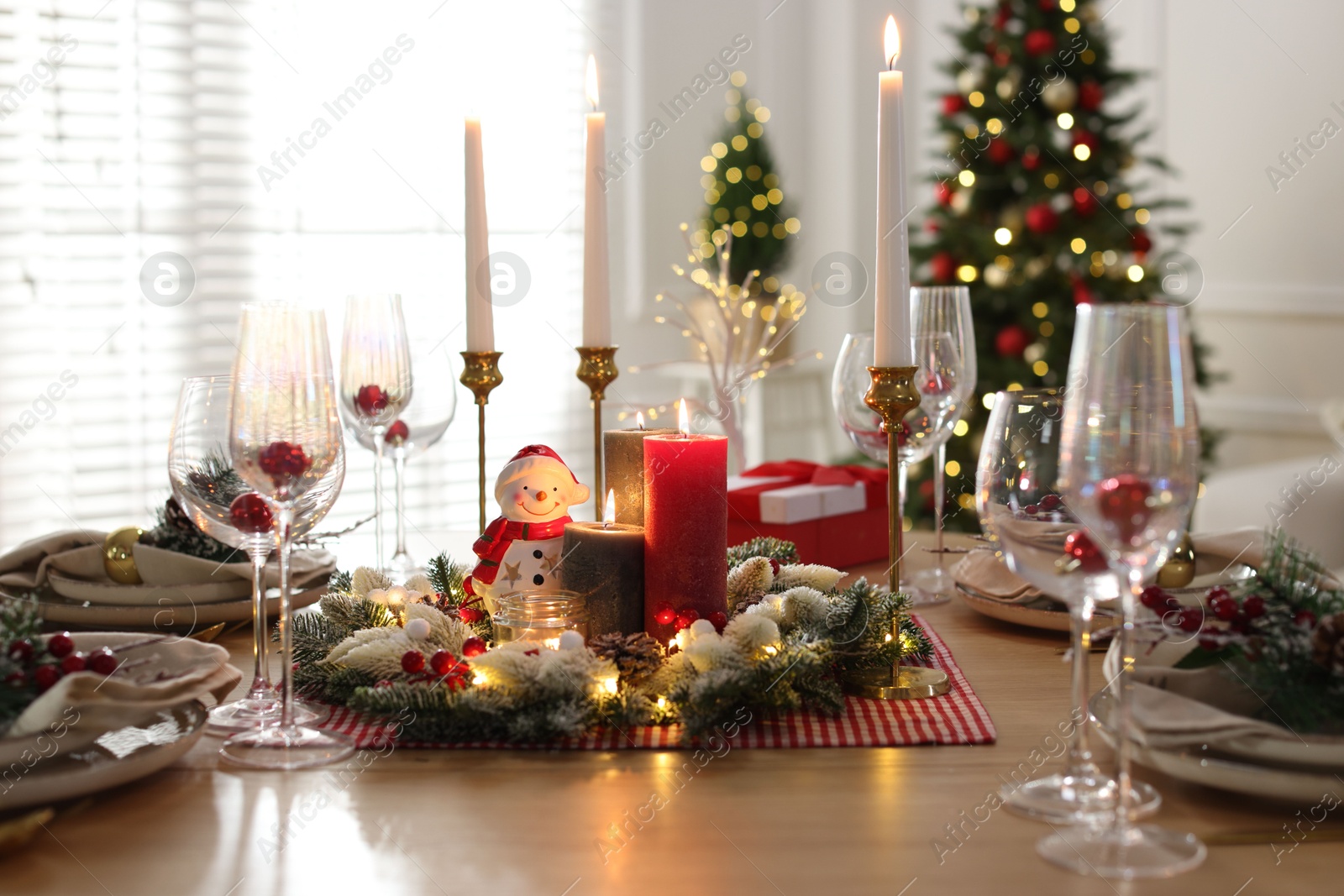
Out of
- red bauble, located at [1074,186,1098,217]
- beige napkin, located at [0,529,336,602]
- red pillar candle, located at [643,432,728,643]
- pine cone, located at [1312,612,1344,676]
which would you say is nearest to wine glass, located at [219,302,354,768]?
red pillar candle, located at [643,432,728,643]

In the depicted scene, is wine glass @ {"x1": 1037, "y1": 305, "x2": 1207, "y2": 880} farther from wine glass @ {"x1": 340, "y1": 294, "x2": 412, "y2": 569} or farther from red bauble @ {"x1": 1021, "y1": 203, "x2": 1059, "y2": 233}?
red bauble @ {"x1": 1021, "y1": 203, "x2": 1059, "y2": 233}

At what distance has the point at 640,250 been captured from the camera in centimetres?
446

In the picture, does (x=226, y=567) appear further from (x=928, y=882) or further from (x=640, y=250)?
(x=640, y=250)

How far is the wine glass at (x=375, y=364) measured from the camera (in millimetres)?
1293

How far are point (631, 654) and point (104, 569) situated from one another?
640 millimetres

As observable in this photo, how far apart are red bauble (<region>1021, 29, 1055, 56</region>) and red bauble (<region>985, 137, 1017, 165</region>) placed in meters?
0.25

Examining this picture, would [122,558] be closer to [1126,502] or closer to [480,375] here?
[480,375]

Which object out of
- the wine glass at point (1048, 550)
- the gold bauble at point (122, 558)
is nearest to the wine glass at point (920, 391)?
the wine glass at point (1048, 550)

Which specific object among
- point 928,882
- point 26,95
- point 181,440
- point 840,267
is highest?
point 26,95

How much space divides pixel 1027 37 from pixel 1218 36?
2.82ft

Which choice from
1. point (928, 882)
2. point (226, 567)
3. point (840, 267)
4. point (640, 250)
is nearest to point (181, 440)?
point (226, 567)

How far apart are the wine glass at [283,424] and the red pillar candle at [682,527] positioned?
0.84 ft

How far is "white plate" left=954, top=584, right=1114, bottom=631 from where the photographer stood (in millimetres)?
1164

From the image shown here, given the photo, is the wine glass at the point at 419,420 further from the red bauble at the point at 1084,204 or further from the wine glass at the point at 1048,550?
the red bauble at the point at 1084,204
